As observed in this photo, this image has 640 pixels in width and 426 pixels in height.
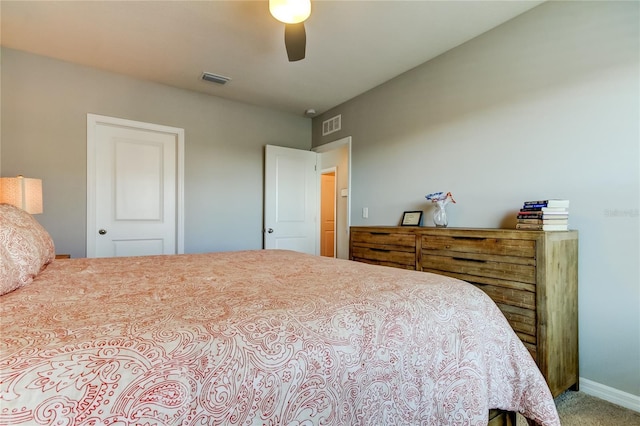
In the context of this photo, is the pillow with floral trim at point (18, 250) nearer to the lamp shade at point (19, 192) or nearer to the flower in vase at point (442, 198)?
the lamp shade at point (19, 192)

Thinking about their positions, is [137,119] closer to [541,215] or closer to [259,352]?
[259,352]

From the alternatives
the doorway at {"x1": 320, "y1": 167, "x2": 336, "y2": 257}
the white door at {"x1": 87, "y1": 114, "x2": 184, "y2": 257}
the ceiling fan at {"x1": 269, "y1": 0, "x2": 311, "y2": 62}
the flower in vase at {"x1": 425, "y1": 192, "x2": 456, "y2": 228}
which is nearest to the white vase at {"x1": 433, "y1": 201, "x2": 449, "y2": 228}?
the flower in vase at {"x1": 425, "y1": 192, "x2": 456, "y2": 228}

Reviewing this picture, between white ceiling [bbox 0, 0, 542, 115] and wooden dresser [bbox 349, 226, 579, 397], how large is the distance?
1570 millimetres

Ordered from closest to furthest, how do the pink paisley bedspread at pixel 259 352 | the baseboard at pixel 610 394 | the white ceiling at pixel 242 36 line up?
the pink paisley bedspread at pixel 259 352 < the baseboard at pixel 610 394 < the white ceiling at pixel 242 36

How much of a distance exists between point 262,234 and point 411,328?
3.26 m

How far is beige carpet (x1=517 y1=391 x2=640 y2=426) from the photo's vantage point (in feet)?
5.31

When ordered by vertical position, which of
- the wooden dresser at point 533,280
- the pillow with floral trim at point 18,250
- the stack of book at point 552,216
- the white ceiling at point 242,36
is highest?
the white ceiling at point 242,36

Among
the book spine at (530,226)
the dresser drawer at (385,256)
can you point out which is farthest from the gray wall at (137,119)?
the book spine at (530,226)

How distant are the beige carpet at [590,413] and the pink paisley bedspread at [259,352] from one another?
2.83ft

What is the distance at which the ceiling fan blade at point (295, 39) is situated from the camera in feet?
6.12

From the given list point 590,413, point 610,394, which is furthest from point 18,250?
point 610,394

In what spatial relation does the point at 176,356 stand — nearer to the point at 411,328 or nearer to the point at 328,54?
the point at 411,328

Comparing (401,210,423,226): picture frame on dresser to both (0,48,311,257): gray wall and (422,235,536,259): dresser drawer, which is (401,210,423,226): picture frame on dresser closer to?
(422,235,536,259): dresser drawer

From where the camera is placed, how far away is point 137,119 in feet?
10.7
